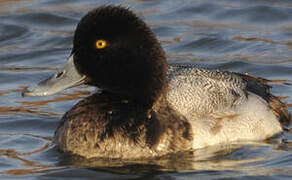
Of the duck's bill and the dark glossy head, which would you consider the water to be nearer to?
the duck's bill

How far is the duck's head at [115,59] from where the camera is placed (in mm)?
7199

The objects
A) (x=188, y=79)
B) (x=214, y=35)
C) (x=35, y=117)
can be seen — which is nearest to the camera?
(x=188, y=79)

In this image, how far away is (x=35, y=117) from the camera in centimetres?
884

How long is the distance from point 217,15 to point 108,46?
6.21 metres

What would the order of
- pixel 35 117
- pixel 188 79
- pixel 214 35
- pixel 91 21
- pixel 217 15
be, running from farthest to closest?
1. pixel 217 15
2. pixel 214 35
3. pixel 35 117
4. pixel 188 79
5. pixel 91 21

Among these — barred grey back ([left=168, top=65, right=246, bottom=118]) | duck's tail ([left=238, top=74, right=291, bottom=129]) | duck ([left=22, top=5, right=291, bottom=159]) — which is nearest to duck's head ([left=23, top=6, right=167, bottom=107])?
duck ([left=22, top=5, right=291, bottom=159])

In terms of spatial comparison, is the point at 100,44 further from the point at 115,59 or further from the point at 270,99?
the point at 270,99

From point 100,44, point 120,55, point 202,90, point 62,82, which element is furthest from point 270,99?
point 62,82

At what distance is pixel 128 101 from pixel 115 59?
421 mm

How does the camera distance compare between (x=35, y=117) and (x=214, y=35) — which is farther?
(x=214, y=35)

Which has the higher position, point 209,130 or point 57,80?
point 57,80

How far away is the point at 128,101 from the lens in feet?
24.5

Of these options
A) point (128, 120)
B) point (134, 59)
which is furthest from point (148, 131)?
point (134, 59)

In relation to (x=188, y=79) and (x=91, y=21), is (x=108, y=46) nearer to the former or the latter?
(x=91, y=21)
